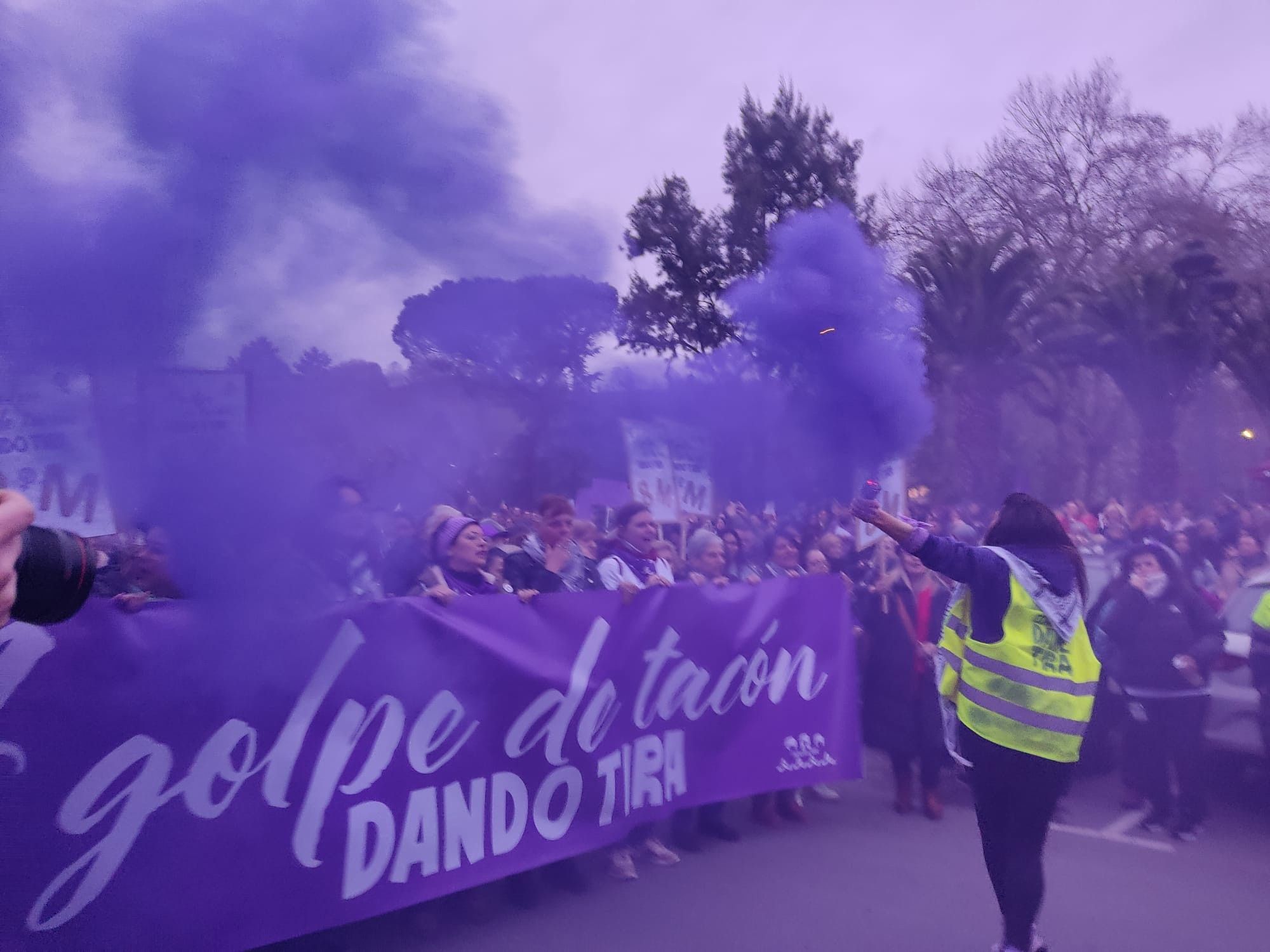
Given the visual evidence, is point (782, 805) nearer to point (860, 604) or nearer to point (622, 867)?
point (622, 867)

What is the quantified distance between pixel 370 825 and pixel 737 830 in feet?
8.07

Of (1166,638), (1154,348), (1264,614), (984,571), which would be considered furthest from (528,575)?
(1154,348)

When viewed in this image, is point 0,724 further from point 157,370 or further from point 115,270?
point 115,270

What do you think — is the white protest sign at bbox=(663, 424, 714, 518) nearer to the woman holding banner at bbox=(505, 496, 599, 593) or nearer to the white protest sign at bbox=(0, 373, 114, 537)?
the woman holding banner at bbox=(505, 496, 599, 593)

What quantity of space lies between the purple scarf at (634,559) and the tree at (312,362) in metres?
1.76

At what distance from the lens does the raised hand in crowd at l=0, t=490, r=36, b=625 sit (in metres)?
1.34

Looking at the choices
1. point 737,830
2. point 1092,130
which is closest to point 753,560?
point 737,830

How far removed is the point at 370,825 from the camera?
3926mm

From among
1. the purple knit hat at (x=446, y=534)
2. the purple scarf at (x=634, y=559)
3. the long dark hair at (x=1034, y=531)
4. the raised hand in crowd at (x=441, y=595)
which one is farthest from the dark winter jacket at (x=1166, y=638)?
the raised hand in crowd at (x=441, y=595)

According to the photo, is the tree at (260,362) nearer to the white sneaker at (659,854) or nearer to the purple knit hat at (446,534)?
the purple knit hat at (446,534)

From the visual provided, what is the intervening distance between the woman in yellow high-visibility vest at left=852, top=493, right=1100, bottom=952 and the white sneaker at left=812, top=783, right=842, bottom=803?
9.45 ft

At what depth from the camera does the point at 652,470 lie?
8.61 meters

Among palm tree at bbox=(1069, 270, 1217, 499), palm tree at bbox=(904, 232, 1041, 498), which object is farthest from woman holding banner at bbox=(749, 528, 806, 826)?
palm tree at bbox=(1069, 270, 1217, 499)

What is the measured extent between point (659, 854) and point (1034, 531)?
258 cm
